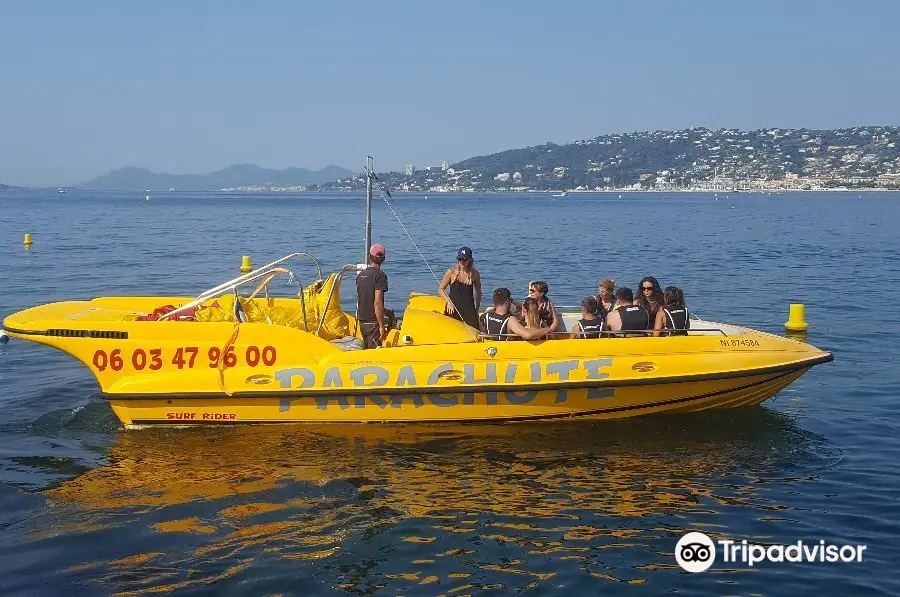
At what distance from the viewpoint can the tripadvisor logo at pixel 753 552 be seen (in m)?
7.43

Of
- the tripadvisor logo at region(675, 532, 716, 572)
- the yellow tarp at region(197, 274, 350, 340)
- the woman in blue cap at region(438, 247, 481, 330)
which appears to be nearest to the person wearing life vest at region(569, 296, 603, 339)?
the woman in blue cap at region(438, 247, 481, 330)

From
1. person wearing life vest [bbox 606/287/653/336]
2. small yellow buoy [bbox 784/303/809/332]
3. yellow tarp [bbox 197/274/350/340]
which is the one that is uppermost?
person wearing life vest [bbox 606/287/653/336]

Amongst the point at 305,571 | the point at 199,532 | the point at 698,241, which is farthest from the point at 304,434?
the point at 698,241

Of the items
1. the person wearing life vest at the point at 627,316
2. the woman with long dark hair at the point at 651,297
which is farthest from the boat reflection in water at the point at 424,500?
the woman with long dark hair at the point at 651,297

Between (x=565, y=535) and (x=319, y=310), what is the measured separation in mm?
5331

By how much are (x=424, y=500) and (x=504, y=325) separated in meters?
2.78

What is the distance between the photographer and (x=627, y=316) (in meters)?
10.8

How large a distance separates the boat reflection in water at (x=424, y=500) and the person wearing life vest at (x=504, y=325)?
117 centimetres

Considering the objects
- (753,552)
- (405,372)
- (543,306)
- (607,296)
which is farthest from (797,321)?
(753,552)

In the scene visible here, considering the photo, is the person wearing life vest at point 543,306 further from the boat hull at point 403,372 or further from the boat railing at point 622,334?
the boat hull at point 403,372

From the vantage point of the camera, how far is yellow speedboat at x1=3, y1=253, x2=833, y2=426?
1037 cm

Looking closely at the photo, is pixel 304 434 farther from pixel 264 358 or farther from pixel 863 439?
pixel 863 439

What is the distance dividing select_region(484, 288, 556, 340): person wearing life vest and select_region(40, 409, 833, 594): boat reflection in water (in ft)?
3.85

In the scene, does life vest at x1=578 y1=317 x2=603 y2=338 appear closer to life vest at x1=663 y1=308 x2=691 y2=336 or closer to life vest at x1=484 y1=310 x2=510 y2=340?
life vest at x1=663 y1=308 x2=691 y2=336
